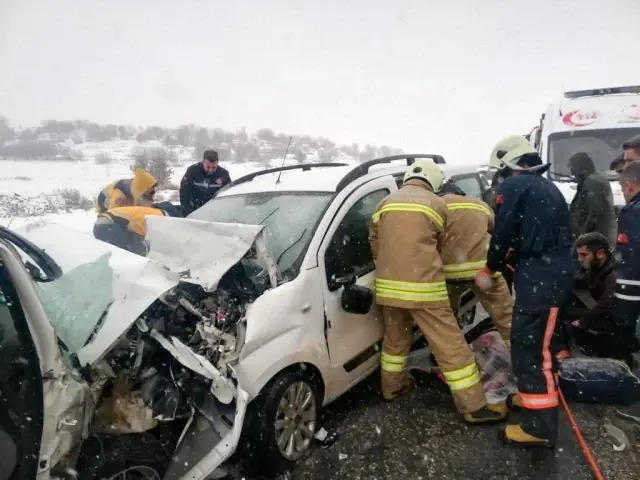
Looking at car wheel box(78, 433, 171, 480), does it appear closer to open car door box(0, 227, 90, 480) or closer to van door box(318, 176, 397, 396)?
open car door box(0, 227, 90, 480)

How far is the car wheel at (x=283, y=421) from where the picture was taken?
8.72 ft

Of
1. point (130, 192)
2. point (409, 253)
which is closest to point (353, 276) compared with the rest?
point (409, 253)

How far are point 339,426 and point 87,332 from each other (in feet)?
6.13

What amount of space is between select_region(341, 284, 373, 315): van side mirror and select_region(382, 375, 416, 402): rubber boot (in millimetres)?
902

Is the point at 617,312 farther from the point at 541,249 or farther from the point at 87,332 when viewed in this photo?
the point at 87,332

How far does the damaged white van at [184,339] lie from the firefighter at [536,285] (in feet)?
3.32

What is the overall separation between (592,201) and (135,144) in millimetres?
30812

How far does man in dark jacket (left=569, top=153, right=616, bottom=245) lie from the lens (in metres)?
5.32

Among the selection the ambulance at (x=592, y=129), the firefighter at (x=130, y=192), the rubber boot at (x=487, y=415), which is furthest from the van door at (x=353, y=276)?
the ambulance at (x=592, y=129)

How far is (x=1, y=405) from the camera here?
6.14 feet

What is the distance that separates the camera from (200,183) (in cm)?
625

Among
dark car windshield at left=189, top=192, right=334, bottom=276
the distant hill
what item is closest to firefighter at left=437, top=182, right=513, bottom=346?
dark car windshield at left=189, top=192, right=334, bottom=276

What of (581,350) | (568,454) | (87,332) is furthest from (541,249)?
(87,332)

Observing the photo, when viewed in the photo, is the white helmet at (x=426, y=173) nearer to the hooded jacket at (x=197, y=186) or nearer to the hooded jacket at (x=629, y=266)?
the hooded jacket at (x=629, y=266)
